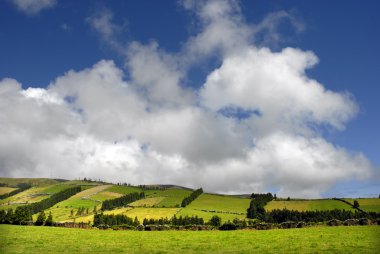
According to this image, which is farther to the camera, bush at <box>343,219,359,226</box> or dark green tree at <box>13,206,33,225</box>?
dark green tree at <box>13,206,33,225</box>

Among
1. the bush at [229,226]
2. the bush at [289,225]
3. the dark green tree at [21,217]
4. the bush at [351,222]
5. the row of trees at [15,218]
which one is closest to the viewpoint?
the bush at [351,222]

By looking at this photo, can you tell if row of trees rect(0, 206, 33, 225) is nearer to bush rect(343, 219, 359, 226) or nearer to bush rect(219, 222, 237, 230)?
bush rect(219, 222, 237, 230)

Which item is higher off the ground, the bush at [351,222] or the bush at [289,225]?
the bush at [351,222]

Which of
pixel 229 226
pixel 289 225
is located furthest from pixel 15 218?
pixel 289 225

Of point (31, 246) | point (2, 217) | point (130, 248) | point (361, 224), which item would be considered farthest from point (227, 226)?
point (2, 217)

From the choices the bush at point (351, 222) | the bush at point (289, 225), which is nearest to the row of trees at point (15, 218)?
the bush at point (289, 225)

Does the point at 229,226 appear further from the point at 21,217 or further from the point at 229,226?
the point at 21,217

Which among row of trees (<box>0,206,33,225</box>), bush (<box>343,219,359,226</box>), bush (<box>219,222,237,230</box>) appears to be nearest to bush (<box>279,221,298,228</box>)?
bush (<box>343,219,359,226</box>)

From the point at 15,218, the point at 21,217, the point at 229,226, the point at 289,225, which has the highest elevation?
the point at 21,217

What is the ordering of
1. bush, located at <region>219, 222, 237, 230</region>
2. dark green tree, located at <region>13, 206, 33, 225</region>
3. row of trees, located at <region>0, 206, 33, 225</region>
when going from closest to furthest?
1. bush, located at <region>219, 222, 237, 230</region>
2. row of trees, located at <region>0, 206, 33, 225</region>
3. dark green tree, located at <region>13, 206, 33, 225</region>

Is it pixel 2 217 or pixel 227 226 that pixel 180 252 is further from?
pixel 2 217

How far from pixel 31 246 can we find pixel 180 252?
14612 millimetres

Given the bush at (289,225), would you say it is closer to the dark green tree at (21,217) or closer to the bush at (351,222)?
the bush at (351,222)

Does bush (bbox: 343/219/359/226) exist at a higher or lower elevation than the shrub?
higher
